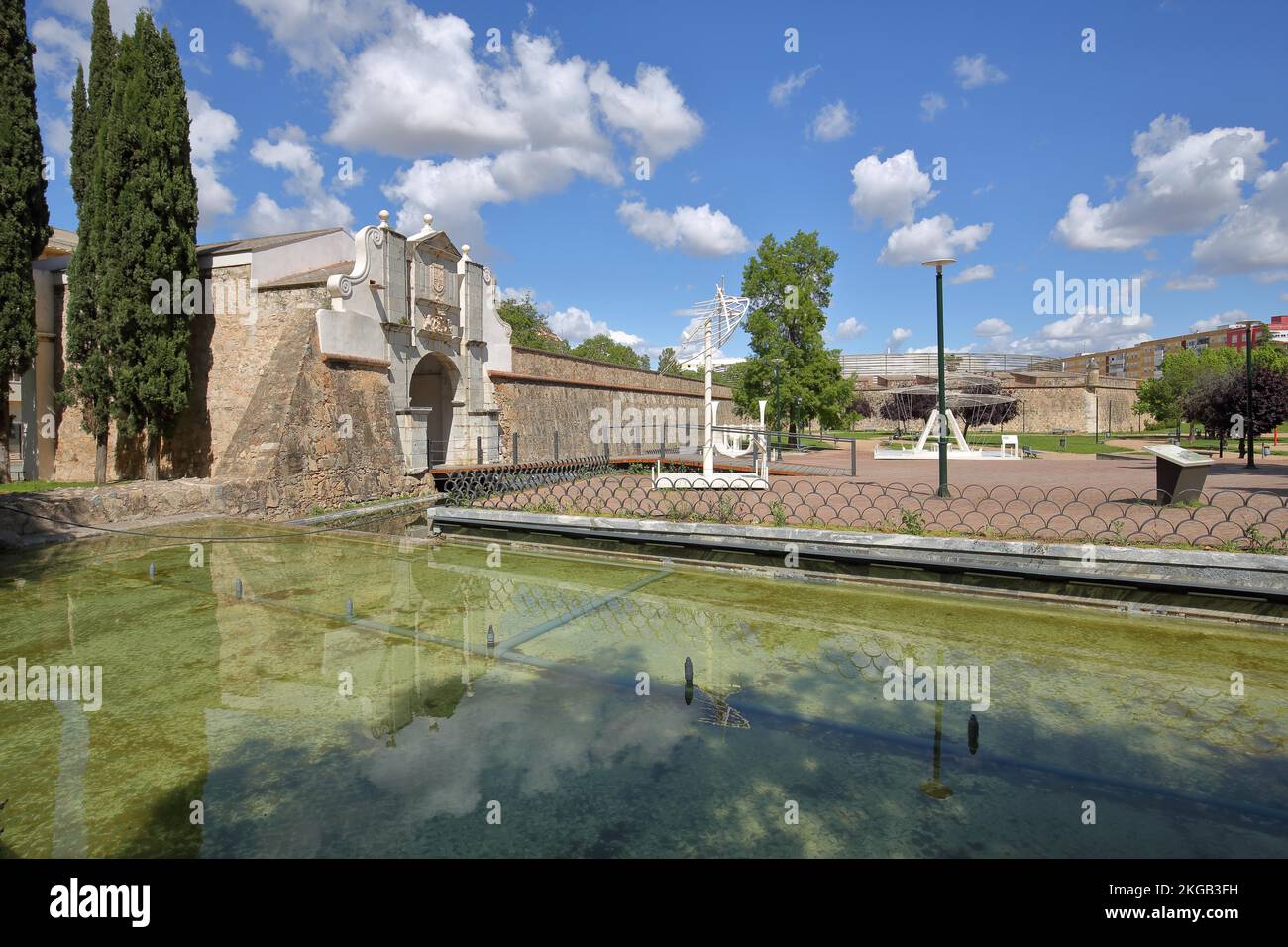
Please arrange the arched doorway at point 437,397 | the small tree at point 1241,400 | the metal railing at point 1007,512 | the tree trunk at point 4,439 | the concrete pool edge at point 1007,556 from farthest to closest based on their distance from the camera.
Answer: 1. the small tree at point 1241,400
2. the arched doorway at point 437,397
3. the tree trunk at point 4,439
4. the metal railing at point 1007,512
5. the concrete pool edge at point 1007,556

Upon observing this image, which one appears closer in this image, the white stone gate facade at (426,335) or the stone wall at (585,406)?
the white stone gate facade at (426,335)

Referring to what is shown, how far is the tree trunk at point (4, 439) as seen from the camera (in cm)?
1692

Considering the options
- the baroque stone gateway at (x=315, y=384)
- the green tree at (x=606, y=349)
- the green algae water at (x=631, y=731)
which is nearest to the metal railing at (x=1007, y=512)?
the green algae water at (x=631, y=731)

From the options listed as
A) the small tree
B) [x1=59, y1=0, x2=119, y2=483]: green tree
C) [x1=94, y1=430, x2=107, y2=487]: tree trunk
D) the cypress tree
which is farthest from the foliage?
the cypress tree

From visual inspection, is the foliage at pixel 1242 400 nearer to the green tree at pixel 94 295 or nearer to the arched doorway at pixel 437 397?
the arched doorway at pixel 437 397

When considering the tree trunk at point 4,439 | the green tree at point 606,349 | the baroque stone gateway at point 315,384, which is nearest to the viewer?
the baroque stone gateway at point 315,384

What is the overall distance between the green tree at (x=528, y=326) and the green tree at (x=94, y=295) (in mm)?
33206

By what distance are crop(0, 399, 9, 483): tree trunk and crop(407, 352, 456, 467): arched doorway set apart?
9.70 meters

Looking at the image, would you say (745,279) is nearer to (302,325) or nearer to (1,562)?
(302,325)

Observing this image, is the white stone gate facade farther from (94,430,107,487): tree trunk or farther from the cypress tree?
the cypress tree

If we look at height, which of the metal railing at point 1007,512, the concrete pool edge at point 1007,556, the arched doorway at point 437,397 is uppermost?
the arched doorway at point 437,397
